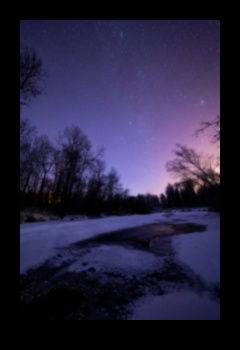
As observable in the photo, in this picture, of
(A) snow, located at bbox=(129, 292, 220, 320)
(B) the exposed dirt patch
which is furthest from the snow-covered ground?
(B) the exposed dirt patch

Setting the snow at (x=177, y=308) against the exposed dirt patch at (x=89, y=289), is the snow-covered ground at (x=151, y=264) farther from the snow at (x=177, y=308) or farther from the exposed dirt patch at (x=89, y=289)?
the exposed dirt patch at (x=89, y=289)

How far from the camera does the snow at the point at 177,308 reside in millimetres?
3199

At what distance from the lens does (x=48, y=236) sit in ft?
28.9

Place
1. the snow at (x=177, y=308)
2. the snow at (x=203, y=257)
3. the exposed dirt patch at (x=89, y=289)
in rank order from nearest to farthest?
the snow at (x=177, y=308)
the exposed dirt patch at (x=89, y=289)
the snow at (x=203, y=257)

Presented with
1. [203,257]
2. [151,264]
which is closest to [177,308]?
[151,264]

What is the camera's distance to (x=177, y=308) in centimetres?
345

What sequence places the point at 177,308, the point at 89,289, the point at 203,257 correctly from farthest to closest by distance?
the point at 203,257, the point at 89,289, the point at 177,308

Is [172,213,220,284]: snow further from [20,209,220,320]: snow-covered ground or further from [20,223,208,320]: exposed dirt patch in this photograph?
[20,223,208,320]: exposed dirt patch

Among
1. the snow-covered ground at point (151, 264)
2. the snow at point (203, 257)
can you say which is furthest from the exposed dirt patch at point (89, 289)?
the snow at point (203, 257)

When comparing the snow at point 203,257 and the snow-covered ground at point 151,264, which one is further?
the snow at point 203,257

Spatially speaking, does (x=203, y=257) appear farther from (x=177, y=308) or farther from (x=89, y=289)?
(x=89, y=289)

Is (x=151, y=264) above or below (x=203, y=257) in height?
below
